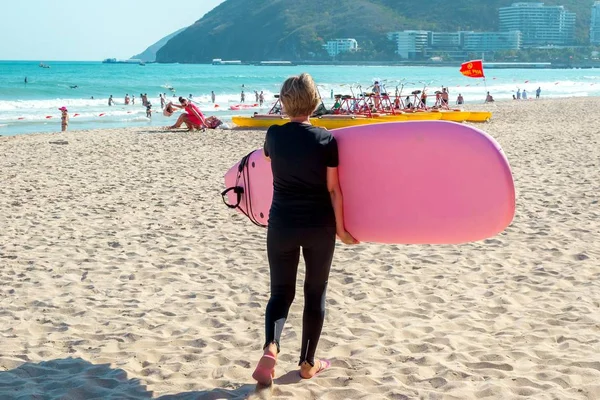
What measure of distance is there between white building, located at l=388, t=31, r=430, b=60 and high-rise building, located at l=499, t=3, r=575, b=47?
59.3ft

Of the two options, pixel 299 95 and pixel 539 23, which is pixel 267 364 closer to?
pixel 299 95

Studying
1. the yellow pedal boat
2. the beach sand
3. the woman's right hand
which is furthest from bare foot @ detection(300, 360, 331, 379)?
the yellow pedal boat

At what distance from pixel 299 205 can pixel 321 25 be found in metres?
150

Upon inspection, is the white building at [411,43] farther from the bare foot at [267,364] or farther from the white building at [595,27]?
the bare foot at [267,364]

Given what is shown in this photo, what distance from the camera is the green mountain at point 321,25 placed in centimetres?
14100

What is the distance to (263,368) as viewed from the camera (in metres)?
2.89

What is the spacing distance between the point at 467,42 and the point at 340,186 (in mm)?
135334

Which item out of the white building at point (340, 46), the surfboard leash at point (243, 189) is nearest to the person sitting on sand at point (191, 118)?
the surfboard leash at point (243, 189)

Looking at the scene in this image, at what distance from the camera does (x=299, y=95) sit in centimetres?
277

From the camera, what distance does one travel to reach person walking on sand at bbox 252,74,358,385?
278 cm

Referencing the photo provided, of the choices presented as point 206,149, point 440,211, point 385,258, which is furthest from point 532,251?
point 206,149

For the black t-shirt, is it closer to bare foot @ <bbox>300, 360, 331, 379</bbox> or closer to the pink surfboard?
the pink surfboard

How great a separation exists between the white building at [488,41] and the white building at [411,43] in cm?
722

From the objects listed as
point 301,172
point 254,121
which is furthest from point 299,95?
point 254,121
